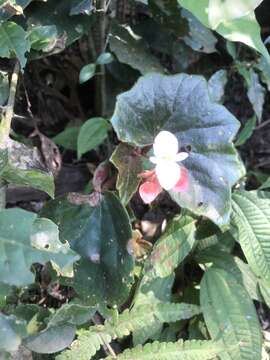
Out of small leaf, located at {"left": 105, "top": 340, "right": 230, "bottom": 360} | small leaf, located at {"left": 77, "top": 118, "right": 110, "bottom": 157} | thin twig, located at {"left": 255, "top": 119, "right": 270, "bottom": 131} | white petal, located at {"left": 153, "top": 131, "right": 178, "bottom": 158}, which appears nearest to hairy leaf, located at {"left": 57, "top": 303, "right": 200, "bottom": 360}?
small leaf, located at {"left": 105, "top": 340, "right": 230, "bottom": 360}

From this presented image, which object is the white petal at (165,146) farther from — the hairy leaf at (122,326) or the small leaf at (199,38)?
the small leaf at (199,38)

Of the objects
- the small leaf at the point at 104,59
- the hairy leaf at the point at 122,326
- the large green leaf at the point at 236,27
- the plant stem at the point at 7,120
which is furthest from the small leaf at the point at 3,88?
the hairy leaf at the point at 122,326

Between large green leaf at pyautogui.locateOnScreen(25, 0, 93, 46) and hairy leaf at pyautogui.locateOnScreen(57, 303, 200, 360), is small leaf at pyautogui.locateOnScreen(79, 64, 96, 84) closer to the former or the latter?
large green leaf at pyautogui.locateOnScreen(25, 0, 93, 46)

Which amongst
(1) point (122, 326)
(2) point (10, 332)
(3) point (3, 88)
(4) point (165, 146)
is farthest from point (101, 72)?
(2) point (10, 332)

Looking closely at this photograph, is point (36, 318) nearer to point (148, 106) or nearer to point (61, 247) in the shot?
point (61, 247)

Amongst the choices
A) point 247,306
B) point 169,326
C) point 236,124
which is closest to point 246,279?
point 247,306

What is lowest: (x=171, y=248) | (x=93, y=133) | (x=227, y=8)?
(x=171, y=248)

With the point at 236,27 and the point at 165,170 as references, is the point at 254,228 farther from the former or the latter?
the point at 236,27
